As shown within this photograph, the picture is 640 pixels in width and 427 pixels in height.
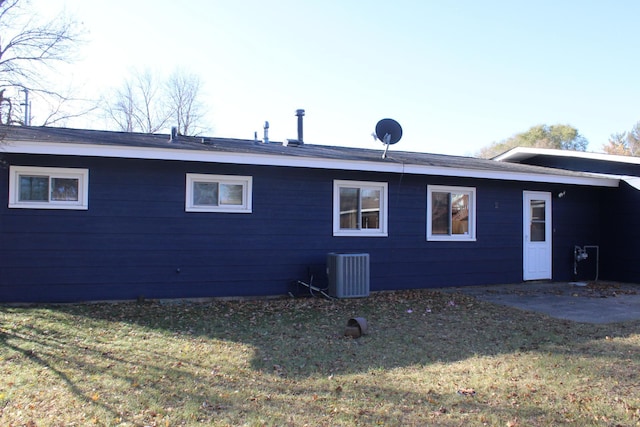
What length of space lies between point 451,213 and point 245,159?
4520 mm

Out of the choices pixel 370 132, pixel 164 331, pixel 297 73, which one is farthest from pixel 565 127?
pixel 164 331

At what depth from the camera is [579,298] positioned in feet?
29.2

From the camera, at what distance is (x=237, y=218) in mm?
8445

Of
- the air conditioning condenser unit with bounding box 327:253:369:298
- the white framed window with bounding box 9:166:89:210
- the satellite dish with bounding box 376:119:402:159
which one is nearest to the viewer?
the white framed window with bounding box 9:166:89:210

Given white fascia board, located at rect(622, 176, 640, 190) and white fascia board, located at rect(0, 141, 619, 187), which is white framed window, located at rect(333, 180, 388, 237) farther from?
white fascia board, located at rect(622, 176, 640, 190)

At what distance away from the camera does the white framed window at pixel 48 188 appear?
24.6 feet

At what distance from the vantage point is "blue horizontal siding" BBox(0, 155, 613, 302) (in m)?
7.57

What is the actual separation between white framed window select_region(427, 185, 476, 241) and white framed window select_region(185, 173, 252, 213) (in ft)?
12.2

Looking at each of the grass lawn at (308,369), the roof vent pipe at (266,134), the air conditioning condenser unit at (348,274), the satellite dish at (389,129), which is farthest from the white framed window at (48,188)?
the satellite dish at (389,129)

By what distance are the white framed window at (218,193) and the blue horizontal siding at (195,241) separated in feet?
0.37

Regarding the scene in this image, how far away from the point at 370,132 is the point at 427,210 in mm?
2197

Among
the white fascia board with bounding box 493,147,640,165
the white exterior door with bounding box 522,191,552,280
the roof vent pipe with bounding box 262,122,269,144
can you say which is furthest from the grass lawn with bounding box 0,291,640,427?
the white fascia board with bounding box 493,147,640,165

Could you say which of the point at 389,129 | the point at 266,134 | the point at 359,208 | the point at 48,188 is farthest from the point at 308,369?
the point at 266,134

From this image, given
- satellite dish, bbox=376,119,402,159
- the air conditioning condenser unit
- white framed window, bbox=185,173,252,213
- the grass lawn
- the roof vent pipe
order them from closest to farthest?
the grass lawn < white framed window, bbox=185,173,252,213 < the air conditioning condenser unit < satellite dish, bbox=376,119,402,159 < the roof vent pipe
